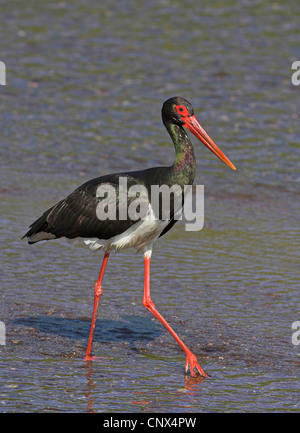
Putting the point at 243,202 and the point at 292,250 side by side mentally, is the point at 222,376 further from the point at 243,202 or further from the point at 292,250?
the point at 243,202

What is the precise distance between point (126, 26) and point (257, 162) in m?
5.62

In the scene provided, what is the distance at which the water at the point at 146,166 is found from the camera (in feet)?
22.4

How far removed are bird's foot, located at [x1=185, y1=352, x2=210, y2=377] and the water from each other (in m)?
0.08

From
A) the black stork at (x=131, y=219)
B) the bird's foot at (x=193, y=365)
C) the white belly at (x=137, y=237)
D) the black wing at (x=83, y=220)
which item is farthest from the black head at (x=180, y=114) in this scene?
the bird's foot at (x=193, y=365)

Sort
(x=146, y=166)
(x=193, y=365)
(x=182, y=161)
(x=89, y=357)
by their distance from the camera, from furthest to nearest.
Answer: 1. (x=146, y=166)
2. (x=182, y=161)
3. (x=89, y=357)
4. (x=193, y=365)

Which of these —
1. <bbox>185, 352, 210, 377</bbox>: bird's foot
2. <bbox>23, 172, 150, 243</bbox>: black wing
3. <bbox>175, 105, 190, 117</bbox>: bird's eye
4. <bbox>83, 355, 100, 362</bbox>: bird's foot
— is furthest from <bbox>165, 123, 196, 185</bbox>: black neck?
<bbox>83, 355, 100, 362</bbox>: bird's foot

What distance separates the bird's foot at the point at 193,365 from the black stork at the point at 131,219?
2 cm

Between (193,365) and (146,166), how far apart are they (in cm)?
555

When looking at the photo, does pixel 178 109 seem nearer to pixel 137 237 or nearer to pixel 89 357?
pixel 137 237

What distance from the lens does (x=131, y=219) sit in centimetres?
721

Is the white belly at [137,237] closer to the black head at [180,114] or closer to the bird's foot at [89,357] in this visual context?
the black head at [180,114]

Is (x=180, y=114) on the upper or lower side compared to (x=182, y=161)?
upper

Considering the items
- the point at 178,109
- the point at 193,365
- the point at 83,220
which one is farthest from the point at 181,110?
the point at 193,365
